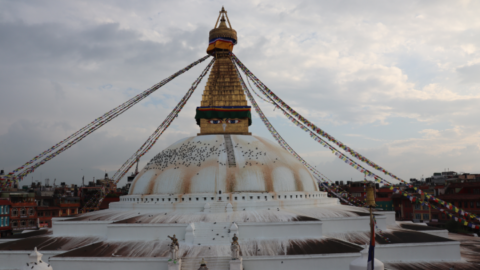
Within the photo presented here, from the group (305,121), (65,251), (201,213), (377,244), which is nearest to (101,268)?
(65,251)

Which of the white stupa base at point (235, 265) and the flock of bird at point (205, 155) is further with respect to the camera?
the flock of bird at point (205, 155)

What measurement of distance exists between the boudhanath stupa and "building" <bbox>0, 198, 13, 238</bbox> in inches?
673

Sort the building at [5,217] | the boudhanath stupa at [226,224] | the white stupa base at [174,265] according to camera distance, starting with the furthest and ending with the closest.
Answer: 1. the building at [5,217]
2. the boudhanath stupa at [226,224]
3. the white stupa base at [174,265]

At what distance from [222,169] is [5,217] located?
80.6 feet

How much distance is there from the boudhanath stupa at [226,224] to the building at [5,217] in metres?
17.1

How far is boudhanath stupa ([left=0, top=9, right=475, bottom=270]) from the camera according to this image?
45.3ft

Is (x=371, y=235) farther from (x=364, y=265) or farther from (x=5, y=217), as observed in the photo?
(x=5, y=217)

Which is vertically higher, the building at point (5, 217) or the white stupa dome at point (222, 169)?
the white stupa dome at point (222, 169)

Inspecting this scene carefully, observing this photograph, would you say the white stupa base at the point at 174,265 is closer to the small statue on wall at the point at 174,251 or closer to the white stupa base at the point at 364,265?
the small statue on wall at the point at 174,251

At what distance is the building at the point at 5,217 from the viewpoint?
32.4 m

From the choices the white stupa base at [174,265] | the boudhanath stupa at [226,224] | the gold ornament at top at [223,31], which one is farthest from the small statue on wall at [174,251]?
the gold ornament at top at [223,31]

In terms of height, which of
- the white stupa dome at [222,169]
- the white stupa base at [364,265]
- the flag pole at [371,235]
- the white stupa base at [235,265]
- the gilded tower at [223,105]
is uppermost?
the gilded tower at [223,105]

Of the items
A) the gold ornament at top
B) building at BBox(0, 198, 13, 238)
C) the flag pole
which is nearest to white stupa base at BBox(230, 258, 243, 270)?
the flag pole

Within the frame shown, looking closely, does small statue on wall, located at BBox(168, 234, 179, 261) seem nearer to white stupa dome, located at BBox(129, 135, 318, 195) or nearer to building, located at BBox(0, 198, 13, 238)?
white stupa dome, located at BBox(129, 135, 318, 195)
